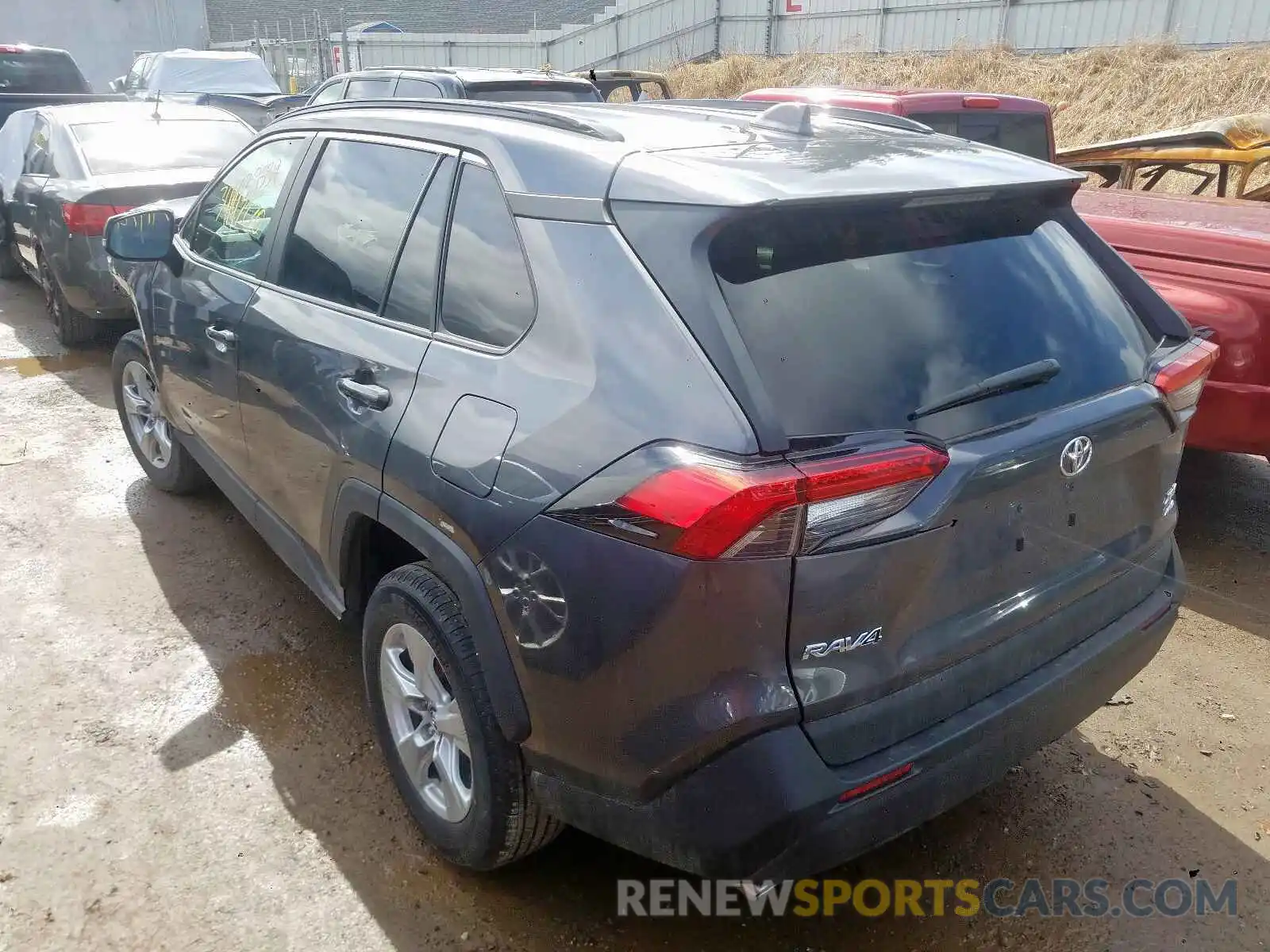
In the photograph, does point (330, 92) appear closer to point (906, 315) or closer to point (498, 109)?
point (498, 109)

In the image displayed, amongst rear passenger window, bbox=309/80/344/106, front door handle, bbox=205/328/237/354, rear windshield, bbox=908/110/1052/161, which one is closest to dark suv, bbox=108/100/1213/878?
front door handle, bbox=205/328/237/354

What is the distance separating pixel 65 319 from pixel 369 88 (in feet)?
12.6

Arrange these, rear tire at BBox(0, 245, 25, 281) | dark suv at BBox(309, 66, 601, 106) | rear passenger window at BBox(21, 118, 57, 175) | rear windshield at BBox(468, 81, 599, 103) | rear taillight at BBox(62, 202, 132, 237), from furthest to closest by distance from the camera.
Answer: rear tire at BBox(0, 245, 25, 281), rear windshield at BBox(468, 81, 599, 103), dark suv at BBox(309, 66, 601, 106), rear passenger window at BBox(21, 118, 57, 175), rear taillight at BBox(62, 202, 132, 237)

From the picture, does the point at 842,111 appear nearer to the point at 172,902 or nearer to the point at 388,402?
the point at 388,402

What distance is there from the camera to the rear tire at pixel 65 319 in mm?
7086

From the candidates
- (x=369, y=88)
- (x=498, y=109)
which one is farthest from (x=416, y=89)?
(x=498, y=109)

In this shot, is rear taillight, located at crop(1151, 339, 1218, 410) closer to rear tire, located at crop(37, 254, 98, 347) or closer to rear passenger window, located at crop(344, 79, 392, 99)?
rear tire, located at crop(37, 254, 98, 347)

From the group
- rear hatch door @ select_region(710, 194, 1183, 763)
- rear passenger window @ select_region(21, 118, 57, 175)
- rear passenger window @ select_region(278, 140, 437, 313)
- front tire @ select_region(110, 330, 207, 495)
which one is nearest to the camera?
rear hatch door @ select_region(710, 194, 1183, 763)

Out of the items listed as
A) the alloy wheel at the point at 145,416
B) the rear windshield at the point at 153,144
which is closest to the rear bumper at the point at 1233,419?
the alloy wheel at the point at 145,416

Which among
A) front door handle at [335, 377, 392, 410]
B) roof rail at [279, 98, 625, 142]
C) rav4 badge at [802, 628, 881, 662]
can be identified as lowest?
rav4 badge at [802, 628, 881, 662]

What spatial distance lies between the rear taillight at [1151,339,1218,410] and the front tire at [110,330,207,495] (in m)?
3.90

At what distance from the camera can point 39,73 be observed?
47.2ft

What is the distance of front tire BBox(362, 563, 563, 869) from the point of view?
7.44 feet

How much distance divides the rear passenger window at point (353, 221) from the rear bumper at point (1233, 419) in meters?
3.05
